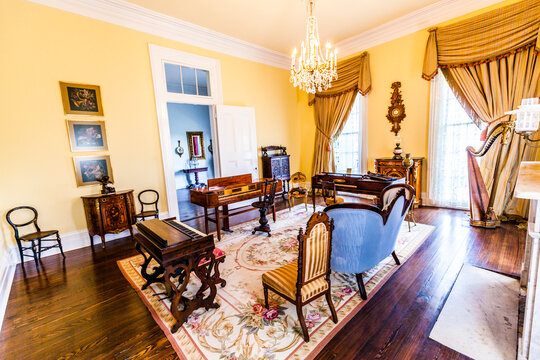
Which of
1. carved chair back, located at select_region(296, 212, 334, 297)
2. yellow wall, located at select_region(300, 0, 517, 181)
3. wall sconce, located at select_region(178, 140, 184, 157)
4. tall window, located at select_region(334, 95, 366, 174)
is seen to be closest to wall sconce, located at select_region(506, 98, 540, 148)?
carved chair back, located at select_region(296, 212, 334, 297)

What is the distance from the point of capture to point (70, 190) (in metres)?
3.72

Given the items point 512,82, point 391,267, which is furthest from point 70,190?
point 512,82

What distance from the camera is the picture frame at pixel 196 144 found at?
30.8ft

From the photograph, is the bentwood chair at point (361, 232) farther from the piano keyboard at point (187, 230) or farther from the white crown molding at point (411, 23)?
the white crown molding at point (411, 23)

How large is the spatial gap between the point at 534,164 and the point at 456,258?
1.46m

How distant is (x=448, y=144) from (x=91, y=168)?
6.64m

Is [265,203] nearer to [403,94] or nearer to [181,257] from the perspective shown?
[181,257]

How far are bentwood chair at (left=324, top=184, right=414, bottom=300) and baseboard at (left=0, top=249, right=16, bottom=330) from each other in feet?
10.6

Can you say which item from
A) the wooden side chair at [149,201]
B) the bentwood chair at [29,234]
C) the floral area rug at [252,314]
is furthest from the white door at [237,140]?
the bentwood chair at [29,234]

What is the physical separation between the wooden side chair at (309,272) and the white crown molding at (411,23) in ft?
17.0

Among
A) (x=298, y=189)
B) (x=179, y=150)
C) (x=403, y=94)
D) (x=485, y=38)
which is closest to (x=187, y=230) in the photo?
(x=298, y=189)

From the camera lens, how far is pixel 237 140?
5602 mm

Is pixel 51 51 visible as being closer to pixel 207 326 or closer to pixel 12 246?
pixel 12 246

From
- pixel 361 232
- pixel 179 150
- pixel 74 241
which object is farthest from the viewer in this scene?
pixel 179 150
